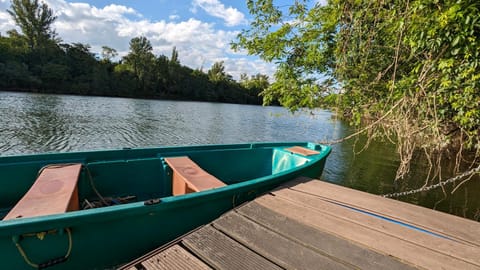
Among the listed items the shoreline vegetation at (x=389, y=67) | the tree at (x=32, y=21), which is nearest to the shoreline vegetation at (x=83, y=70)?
the tree at (x=32, y=21)

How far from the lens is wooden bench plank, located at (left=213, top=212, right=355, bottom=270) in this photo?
4.96ft

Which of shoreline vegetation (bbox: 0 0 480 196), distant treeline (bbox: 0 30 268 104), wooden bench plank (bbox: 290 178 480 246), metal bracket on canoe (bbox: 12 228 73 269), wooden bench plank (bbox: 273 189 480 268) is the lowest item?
metal bracket on canoe (bbox: 12 228 73 269)

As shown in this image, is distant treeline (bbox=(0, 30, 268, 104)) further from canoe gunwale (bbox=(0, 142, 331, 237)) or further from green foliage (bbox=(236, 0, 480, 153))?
canoe gunwale (bbox=(0, 142, 331, 237))

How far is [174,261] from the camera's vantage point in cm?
145

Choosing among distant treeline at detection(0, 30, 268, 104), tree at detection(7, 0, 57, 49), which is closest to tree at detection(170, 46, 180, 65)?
distant treeline at detection(0, 30, 268, 104)

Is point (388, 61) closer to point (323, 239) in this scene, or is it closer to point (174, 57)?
point (323, 239)

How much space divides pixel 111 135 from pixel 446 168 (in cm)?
1346

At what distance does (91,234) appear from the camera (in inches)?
69.4

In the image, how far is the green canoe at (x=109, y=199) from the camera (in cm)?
160

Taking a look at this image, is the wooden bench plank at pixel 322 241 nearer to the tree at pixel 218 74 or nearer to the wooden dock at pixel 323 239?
the wooden dock at pixel 323 239

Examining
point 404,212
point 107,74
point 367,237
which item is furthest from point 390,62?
point 107,74

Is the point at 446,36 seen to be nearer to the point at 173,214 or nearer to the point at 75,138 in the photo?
the point at 173,214

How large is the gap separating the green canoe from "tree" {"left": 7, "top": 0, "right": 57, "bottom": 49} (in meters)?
53.8

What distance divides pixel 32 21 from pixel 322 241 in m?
59.4
